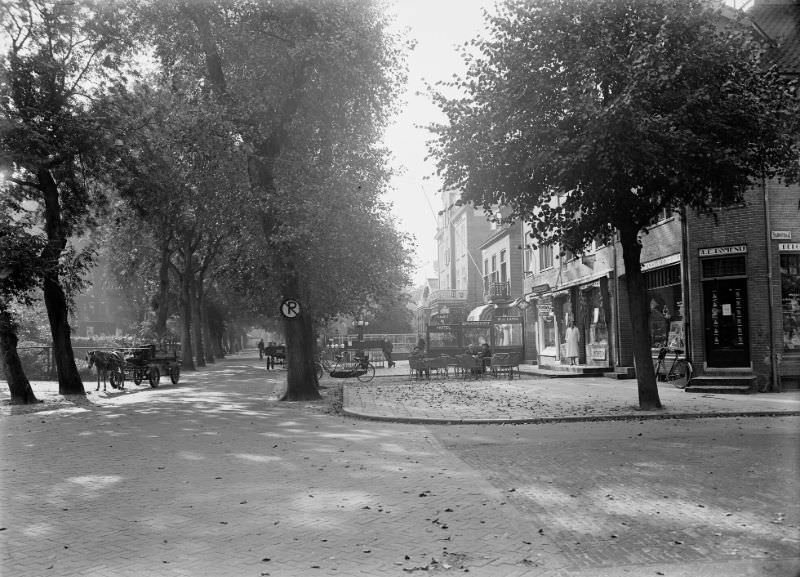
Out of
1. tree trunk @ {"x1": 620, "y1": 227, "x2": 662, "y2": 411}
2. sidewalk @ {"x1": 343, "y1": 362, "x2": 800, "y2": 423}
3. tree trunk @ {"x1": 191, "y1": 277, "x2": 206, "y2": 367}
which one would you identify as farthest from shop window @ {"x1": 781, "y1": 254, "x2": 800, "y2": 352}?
tree trunk @ {"x1": 191, "y1": 277, "x2": 206, "y2": 367}

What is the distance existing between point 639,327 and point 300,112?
34.9ft

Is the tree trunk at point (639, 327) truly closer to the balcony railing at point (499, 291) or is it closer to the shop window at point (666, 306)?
the shop window at point (666, 306)

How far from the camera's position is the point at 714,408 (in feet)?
46.4

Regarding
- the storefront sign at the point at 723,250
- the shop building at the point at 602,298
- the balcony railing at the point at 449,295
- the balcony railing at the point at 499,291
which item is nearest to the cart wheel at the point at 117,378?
the shop building at the point at 602,298

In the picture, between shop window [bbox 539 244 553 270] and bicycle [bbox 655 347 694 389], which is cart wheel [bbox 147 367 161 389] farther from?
shop window [bbox 539 244 553 270]

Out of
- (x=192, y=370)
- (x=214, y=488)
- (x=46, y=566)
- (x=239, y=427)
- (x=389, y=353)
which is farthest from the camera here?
(x=389, y=353)

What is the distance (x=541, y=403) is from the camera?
16.1m

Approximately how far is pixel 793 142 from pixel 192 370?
3154cm

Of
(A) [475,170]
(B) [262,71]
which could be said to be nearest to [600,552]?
(A) [475,170]

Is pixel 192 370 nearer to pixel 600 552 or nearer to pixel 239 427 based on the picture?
pixel 239 427

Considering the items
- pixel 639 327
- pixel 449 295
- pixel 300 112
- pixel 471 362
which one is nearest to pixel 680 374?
pixel 639 327

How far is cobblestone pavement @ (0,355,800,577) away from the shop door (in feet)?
22.4

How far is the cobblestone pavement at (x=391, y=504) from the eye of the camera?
5.00 metres

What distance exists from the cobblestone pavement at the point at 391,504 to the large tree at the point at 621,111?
4.71m
